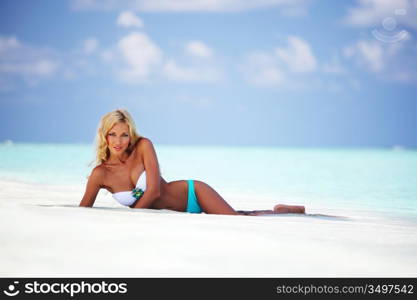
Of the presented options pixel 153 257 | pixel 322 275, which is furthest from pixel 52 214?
pixel 322 275

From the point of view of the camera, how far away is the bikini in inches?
191

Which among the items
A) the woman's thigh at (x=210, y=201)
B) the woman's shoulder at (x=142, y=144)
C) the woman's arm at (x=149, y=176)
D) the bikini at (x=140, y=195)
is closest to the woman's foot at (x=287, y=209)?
the woman's thigh at (x=210, y=201)

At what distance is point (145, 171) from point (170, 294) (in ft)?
8.30

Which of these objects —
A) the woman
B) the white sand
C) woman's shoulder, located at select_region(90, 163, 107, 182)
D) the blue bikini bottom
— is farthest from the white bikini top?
the white sand

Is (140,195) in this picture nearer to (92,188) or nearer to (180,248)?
(92,188)

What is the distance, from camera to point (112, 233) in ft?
10.0

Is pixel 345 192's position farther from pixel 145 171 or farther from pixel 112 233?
pixel 112 233

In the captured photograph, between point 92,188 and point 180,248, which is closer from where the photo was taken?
point 180,248

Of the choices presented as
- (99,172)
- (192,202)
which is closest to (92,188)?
(99,172)

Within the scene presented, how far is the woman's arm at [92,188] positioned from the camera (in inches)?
182

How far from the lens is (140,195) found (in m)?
4.84

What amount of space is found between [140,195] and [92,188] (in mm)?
410

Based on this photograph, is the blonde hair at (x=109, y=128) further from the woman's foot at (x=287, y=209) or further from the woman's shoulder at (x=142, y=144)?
the woman's foot at (x=287, y=209)

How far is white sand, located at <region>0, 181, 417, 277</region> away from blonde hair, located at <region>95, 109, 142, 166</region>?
124 cm
